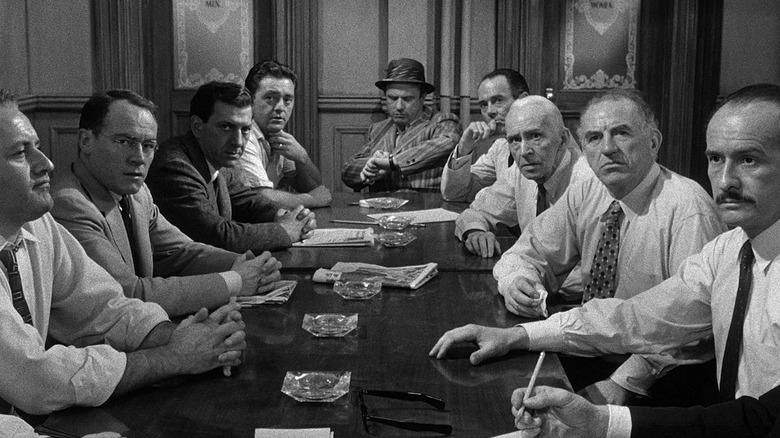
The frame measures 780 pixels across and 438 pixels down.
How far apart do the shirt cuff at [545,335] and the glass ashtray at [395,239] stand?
124cm

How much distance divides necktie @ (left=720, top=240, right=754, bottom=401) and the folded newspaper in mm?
972

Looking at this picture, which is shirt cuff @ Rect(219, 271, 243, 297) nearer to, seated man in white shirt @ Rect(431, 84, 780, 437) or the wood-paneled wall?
seated man in white shirt @ Rect(431, 84, 780, 437)

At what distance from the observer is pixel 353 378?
6.39ft

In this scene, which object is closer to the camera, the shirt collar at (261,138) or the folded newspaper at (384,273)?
the folded newspaper at (384,273)

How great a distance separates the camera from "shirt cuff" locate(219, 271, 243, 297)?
2674mm

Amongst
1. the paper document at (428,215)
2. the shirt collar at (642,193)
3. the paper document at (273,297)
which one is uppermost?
the shirt collar at (642,193)

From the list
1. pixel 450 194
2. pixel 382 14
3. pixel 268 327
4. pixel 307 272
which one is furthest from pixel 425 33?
pixel 268 327

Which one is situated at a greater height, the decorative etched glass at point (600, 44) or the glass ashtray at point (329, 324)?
the decorative etched glass at point (600, 44)

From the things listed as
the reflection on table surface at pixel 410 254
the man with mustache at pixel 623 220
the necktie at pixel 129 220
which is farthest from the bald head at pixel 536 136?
the necktie at pixel 129 220

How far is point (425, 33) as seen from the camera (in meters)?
6.61

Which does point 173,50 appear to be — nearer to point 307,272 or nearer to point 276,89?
point 276,89

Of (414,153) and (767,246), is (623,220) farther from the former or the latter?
(414,153)

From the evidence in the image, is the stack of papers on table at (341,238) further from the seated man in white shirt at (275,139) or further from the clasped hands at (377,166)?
the clasped hands at (377,166)

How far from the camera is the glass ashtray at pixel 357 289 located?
103 inches
